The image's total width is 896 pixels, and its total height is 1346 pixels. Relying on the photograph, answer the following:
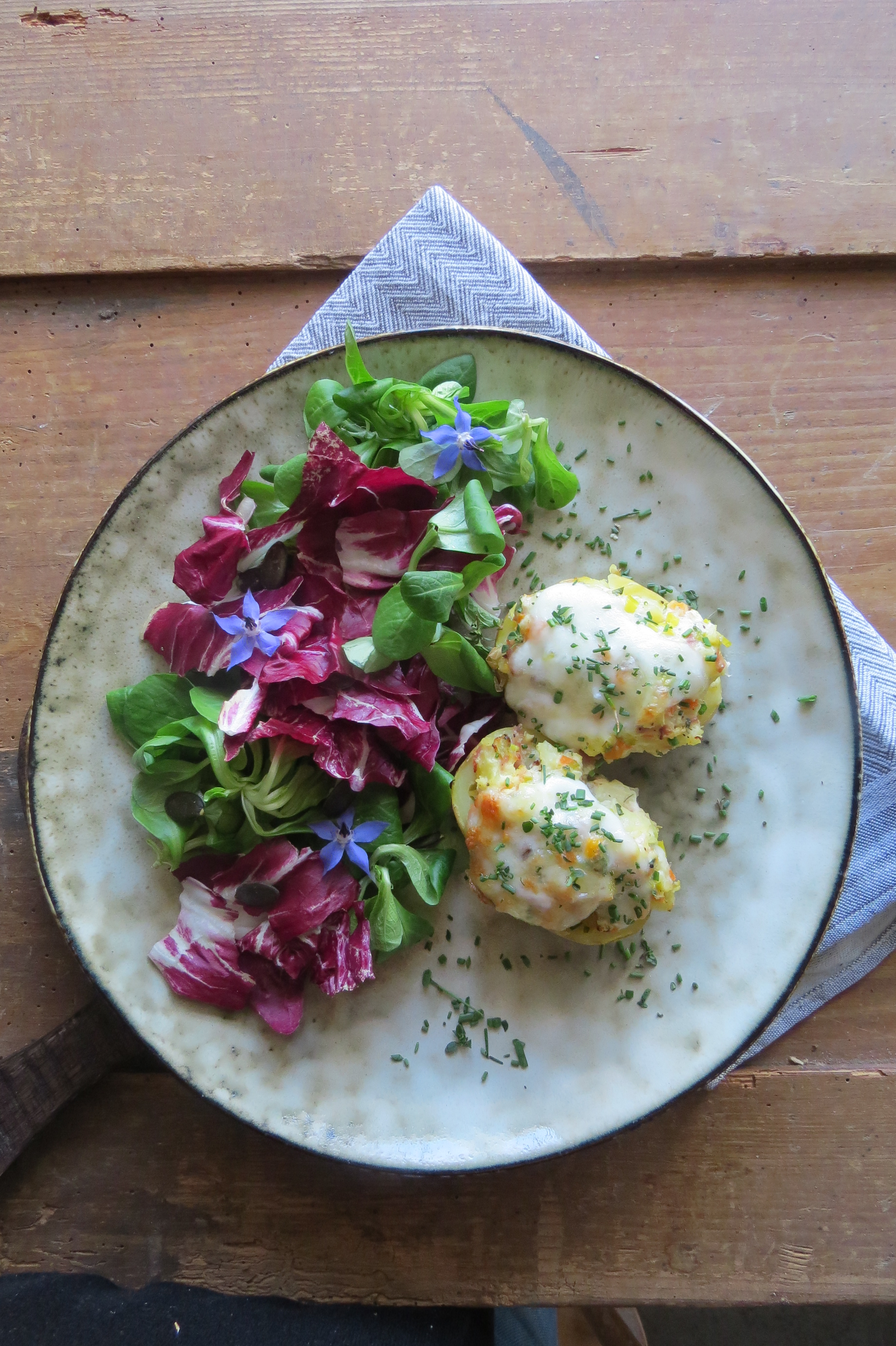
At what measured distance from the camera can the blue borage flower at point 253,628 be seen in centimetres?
157

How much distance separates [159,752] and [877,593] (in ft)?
4.96

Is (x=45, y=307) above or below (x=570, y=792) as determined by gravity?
above

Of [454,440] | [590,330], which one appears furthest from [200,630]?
[590,330]

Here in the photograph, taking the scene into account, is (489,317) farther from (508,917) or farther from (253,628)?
(508,917)

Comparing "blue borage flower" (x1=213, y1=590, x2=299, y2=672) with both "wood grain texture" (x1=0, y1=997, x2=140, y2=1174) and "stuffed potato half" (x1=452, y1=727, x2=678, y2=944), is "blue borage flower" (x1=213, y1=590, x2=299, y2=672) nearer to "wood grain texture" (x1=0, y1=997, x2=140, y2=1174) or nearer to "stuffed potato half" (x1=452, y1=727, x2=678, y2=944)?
"stuffed potato half" (x1=452, y1=727, x2=678, y2=944)

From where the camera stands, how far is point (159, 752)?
160cm

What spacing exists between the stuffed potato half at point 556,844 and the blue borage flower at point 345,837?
158mm

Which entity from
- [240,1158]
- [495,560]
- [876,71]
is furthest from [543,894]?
[876,71]

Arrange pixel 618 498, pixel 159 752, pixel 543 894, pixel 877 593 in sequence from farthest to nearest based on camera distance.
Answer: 1. pixel 877 593
2. pixel 618 498
3. pixel 159 752
4. pixel 543 894

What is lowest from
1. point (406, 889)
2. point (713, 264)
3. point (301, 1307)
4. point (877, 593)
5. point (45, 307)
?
point (301, 1307)

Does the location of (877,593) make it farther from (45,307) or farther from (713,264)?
(45,307)

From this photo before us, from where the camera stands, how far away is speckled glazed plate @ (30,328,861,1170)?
163 cm

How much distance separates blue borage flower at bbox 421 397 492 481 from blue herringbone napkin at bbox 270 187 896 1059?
36cm

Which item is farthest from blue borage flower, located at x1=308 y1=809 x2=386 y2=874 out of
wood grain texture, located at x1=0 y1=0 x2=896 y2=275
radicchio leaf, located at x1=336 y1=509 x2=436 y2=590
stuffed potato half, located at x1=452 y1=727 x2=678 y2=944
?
wood grain texture, located at x1=0 y1=0 x2=896 y2=275
